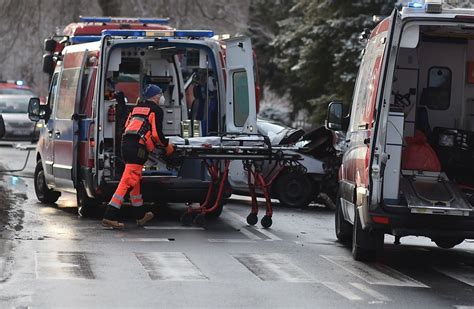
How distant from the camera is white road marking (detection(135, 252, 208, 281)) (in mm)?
10570

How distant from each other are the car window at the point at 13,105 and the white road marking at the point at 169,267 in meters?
22.2

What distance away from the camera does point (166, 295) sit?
9.56 metres

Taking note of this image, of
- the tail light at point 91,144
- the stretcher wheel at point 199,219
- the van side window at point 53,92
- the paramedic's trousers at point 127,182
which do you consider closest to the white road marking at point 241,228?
the stretcher wheel at point 199,219

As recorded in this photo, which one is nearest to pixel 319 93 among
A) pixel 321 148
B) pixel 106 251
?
pixel 321 148

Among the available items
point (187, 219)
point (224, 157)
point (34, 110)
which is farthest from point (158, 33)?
point (34, 110)

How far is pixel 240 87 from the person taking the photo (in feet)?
50.9

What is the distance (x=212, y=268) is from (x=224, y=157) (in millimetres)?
3097

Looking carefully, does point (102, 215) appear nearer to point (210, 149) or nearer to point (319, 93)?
point (210, 149)

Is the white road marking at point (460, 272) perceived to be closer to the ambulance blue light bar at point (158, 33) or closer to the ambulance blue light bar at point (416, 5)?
the ambulance blue light bar at point (416, 5)

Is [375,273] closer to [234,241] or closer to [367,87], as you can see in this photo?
[367,87]

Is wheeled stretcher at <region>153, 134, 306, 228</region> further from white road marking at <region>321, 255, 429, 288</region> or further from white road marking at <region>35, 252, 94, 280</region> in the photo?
white road marking at <region>35, 252, 94, 280</region>

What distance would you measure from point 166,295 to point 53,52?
12836 mm

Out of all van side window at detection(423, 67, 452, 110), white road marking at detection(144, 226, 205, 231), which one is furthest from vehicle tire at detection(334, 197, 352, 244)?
white road marking at detection(144, 226, 205, 231)

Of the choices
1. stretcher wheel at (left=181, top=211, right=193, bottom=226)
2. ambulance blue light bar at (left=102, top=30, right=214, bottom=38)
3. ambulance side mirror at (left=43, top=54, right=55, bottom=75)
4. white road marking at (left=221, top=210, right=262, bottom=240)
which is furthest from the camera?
ambulance side mirror at (left=43, top=54, right=55, bottom=75)
